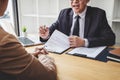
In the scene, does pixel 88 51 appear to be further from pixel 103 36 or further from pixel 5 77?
pixel 5 77

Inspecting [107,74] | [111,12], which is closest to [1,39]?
[107,74]

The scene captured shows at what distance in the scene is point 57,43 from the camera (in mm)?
1570

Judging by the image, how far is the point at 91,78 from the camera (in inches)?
38.4

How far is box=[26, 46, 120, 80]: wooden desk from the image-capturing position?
1.00 m

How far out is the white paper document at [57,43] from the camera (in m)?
1.52

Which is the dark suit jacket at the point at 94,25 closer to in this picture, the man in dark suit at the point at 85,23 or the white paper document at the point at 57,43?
the man in dark suit at the point at 85,23

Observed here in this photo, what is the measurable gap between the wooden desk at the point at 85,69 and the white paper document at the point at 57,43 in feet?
0.66

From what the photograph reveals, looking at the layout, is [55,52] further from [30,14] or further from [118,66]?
[30,14]

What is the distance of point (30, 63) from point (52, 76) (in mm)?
171

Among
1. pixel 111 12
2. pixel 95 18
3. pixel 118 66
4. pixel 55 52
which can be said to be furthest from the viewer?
pixel 111 12

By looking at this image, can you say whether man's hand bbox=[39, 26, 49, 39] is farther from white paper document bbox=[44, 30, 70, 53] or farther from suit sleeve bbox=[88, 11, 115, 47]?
suit sleeve bbox=[88, 11, 115, 47]

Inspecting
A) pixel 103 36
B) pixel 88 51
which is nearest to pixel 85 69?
pixel 88 51

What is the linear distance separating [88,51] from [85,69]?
14.2 inches

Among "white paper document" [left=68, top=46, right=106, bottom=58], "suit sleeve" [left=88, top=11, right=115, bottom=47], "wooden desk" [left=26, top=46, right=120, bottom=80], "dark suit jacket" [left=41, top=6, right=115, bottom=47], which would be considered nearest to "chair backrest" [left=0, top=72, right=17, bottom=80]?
"wooden desk" [left=26, top=46, right=120, bottom=80]
